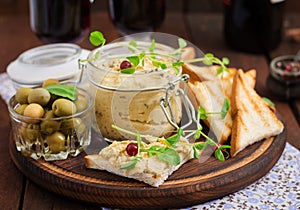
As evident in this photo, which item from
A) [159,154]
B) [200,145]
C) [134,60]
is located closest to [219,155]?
[200,145]

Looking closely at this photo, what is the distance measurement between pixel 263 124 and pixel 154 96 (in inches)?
10.7

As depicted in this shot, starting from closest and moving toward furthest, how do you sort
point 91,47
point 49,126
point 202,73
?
point 49,126 → point 202,73 → point 91,47

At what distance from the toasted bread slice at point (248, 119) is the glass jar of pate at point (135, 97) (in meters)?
0.14

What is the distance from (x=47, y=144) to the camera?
1321mm

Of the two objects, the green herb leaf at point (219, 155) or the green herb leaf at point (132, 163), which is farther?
the green herb leaf at point (219, 155)

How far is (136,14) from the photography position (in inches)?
78.7

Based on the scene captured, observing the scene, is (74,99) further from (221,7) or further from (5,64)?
(221,7)

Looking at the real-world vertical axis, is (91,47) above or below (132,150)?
below

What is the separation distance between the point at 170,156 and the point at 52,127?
0.85 feet

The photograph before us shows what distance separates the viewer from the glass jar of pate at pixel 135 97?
1.32 meters

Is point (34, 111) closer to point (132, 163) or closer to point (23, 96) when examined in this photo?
point (23, 96)

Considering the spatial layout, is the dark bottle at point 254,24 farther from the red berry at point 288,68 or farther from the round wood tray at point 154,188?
the round wood tray at point 154,188

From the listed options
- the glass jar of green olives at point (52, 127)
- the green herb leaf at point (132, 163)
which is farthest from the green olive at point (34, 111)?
the green herb leaf at point (132, 163)

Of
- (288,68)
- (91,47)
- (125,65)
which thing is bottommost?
(91,47)
